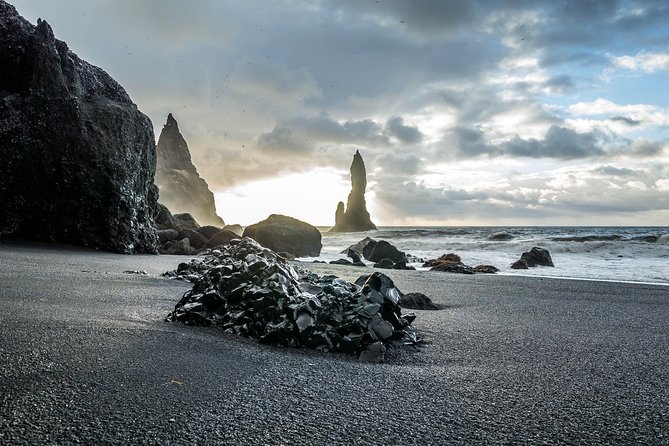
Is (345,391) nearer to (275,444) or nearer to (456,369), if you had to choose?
(275,444)

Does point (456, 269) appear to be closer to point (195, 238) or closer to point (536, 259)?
point (536, 259)

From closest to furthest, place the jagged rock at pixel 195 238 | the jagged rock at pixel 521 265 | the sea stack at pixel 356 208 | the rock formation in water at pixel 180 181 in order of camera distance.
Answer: the jagged rock at pixel 521 265 < the jagged rock at pixel 195 238 < the rock formation in water at pixel 180 181 < the sea stack at pixel 356 208

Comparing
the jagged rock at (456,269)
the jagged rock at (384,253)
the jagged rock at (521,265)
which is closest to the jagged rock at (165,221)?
the jagged rock at (384,253)

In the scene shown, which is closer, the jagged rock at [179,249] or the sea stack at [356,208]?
the jagged rock at [179,249]

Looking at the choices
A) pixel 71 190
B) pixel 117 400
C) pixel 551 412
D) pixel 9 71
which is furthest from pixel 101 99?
→ pixel 551 412

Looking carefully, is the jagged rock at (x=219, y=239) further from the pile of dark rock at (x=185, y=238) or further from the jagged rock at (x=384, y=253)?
the jagged rock at (x=384, y=253)

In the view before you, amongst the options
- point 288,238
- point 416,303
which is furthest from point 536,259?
point 416,303

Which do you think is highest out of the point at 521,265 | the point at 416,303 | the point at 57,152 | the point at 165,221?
the point at 57,152

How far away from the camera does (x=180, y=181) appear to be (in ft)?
227

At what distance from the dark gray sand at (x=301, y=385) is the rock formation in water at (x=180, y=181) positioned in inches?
2526

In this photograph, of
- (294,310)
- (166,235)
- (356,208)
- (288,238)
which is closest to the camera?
(294,310)

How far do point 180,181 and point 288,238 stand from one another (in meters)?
59.6

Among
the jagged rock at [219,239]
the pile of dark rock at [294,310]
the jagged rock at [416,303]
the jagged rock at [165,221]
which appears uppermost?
the jagged rock at [165,221]

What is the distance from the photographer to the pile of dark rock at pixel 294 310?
7.24 feet
